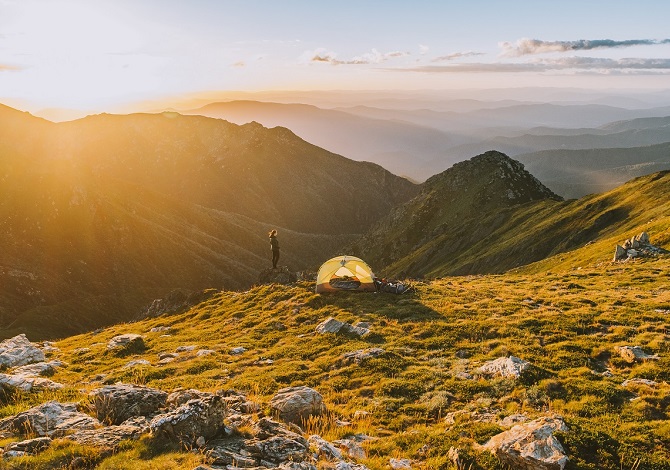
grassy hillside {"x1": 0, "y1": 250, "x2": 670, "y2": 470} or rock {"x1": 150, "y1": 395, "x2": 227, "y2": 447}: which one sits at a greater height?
rock {"x1": 150, "y1": 395, "x2": 227, "y2": 447}

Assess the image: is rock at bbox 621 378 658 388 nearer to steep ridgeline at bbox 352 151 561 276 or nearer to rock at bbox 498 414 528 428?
rock at bbox 498 414 528 428

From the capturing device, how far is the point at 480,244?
10206cm

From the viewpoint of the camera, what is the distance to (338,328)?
84.7 feet

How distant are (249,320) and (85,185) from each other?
507ft

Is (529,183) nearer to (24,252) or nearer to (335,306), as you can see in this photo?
(335,306)

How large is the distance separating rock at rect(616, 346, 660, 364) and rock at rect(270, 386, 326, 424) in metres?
13.8

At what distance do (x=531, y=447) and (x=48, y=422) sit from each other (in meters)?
14.2

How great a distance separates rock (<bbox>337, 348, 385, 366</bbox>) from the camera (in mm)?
20656

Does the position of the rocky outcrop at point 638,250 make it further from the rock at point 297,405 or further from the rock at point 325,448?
the rock at point 325,448

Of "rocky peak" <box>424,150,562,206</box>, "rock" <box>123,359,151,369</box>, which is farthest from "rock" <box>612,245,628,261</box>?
"rocky peak" <box>424,150,562,206</box>

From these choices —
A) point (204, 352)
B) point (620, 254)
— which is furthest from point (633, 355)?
point (620, 254)

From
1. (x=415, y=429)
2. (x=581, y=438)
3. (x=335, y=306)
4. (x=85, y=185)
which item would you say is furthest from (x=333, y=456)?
(x=85, y=185)

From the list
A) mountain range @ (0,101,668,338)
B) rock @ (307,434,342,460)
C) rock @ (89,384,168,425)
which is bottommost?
mountain range @ (0,101,668,338)

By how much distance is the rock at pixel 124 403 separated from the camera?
13.3 meters
